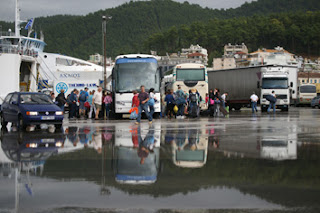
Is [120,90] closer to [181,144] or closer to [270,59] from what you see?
[181,144]

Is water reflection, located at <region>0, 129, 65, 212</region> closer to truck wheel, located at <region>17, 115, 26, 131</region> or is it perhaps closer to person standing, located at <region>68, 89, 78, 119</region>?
truck wheel, located at <region>17, 115, 26, 131</region>

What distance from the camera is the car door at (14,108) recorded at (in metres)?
19.5

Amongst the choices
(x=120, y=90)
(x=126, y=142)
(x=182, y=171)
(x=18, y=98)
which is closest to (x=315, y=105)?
(x=120, y=90)

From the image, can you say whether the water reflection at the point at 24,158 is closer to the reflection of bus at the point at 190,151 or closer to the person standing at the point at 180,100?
the reflection of bus at the point at 190,151

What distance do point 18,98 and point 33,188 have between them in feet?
44.8

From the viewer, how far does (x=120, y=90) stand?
2931 cm

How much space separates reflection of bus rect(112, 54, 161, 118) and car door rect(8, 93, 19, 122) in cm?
916

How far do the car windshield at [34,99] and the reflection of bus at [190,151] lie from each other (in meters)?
7.82

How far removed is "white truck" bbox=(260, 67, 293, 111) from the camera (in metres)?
41.3

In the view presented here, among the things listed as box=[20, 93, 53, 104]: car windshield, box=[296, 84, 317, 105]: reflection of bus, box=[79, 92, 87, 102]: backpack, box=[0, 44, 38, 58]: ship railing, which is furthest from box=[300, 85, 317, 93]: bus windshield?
box=[20, 93, 53, 104]: car windshield

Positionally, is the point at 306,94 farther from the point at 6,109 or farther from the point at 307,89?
the point at 6,109

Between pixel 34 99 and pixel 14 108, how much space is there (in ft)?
2.89

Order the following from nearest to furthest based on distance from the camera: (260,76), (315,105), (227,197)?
(227,197)
(260,76)
(315,105)

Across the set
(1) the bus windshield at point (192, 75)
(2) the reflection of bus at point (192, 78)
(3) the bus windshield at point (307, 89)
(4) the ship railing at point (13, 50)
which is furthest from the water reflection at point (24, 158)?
(3) the bus windshield at point (307, 89)
